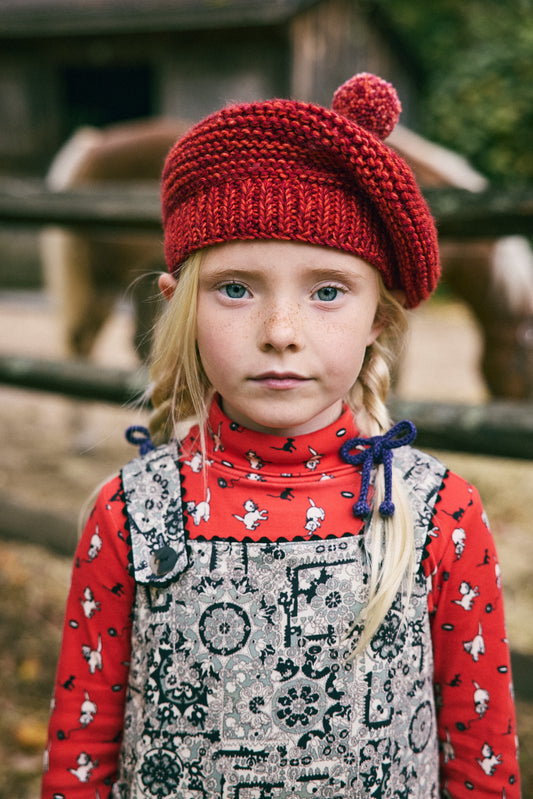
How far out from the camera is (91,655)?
991 millimetres

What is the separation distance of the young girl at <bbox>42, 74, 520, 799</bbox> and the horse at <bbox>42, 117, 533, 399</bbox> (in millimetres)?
2026

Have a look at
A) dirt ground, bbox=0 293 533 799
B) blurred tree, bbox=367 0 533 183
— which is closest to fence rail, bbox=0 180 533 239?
dirt ground, bbox=0 293 533 799

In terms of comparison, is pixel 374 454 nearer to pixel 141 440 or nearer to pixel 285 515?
pixel 285 515

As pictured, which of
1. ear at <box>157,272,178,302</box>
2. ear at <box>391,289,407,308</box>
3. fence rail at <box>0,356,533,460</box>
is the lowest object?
ear at <box>391,289,407,308</box>

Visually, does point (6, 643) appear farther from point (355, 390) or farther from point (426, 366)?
point (426, 366)

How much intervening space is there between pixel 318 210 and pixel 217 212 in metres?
0.13

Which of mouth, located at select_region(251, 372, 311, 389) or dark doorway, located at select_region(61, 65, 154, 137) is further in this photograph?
dark doorway, located at select_region(61, 65, 154, 137)

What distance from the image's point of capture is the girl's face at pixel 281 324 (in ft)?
2.86

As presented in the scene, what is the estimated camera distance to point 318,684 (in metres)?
0.93

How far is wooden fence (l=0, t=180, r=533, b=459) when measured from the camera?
5.98ft

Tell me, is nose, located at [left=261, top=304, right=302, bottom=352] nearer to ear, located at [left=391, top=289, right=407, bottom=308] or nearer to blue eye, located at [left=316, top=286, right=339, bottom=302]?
blue eye, located at [left=316, top=286, right=339, bottom=302]

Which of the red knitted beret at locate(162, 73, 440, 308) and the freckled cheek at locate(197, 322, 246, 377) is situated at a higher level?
the red knitted beret at locate(162, 73, 440, 308)

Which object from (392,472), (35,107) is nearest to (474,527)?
(392,472)

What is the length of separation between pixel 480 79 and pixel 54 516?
29.8 feet
